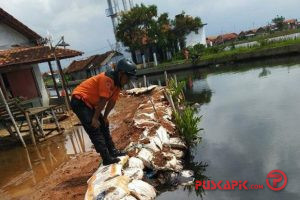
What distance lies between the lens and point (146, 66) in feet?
130

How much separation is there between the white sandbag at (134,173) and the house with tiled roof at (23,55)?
971 cm

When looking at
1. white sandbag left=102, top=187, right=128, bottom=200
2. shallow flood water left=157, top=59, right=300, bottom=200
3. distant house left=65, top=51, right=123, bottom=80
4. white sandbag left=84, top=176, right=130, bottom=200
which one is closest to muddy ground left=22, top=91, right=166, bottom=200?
white sandbag left=84, top=176, right=130, bottom=200

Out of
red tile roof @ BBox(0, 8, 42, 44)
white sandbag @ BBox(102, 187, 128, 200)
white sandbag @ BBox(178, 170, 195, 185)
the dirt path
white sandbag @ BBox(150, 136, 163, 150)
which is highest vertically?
red tile roof @ BBox(0, 8, 42, 44)

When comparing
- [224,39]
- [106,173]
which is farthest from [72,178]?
[224,39]

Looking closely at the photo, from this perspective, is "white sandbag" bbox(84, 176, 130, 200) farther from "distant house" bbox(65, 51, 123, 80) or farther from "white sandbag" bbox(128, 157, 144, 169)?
"distant house" bbox(65, 51, 123, 80)

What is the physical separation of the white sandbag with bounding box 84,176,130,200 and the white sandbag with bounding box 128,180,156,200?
122 millimetres

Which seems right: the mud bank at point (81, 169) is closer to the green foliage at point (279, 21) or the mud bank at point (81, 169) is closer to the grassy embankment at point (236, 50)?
the grassy embankment at point (236, 50)

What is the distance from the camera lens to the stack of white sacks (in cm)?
499

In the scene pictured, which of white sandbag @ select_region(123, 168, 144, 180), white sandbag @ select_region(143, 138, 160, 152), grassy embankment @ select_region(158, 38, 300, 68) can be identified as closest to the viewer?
white sandbag @ select_region(123, 168, 144, 180)

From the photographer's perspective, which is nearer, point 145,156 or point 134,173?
point 134,173

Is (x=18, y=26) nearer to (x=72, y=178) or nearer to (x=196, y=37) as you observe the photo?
(x=72, y=178)

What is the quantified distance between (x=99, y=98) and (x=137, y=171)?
159cm

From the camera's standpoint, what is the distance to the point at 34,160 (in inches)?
345

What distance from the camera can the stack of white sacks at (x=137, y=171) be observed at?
499cm
